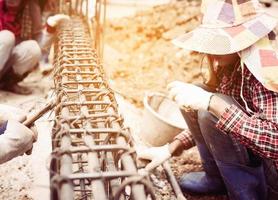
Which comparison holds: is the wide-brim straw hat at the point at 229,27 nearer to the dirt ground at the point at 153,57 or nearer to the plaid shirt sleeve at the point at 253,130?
the plaid shirt sleeve at the point at 253,130

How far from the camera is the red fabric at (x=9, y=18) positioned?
5254 mm

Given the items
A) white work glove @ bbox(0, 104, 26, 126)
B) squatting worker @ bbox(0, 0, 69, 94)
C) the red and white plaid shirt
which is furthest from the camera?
squatting worker @ bbox(0, 0, 69, 94)

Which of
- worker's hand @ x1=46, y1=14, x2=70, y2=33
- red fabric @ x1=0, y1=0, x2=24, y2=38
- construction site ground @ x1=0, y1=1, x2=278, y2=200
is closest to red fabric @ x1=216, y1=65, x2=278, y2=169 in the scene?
construction site ground @ x1=0, y1=1, x2=278, y2=200

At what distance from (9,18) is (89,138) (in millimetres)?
3709

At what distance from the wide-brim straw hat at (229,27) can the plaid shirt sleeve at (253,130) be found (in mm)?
477

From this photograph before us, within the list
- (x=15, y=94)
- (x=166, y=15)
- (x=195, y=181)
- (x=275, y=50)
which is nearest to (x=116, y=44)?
(x=166, y=15)

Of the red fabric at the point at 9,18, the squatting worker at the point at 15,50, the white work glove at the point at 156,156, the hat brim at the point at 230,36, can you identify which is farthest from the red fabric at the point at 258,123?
the red fabric at the point at 9,18

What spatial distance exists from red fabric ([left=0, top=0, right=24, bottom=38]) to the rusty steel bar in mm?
2129

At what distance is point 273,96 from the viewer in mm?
2705

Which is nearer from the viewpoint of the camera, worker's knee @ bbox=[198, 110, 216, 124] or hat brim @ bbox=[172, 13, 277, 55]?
hat brim @ bbox=[172, 13, 277, 55]

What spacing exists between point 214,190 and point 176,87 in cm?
116

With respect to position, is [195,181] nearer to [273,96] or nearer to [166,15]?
[273,96]

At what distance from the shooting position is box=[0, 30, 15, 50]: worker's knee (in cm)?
493

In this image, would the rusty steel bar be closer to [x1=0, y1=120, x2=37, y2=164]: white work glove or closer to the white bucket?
[x1=0, y1=120, x2=37, y2=164]: white work glove
